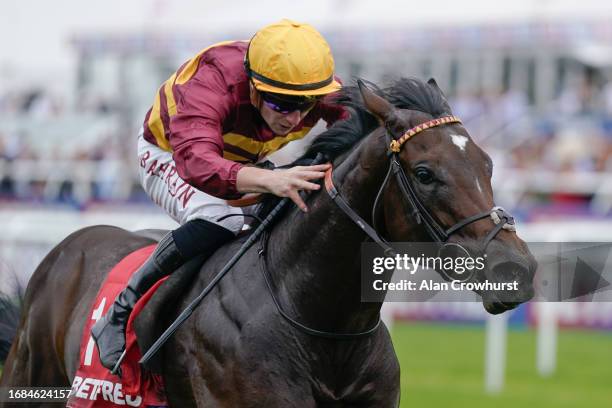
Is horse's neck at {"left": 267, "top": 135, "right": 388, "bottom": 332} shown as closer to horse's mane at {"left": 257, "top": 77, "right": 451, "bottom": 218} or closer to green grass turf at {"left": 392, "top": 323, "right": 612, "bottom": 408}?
horse's mane at {"left": 257, "top": 77, "right": 451, "bottom": 218}

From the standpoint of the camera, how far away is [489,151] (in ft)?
48.1

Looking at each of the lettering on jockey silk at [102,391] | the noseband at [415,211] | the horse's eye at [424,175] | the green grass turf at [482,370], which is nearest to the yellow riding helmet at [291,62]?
the noseband at [415,211]

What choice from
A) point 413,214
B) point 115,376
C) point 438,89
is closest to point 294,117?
point 438,89

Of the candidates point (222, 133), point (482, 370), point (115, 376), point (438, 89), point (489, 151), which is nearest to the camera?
point (438, 89)

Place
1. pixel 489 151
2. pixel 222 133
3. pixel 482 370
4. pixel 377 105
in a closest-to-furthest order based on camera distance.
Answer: pixel 377 105, pixel 222 133, pixel 482 370, pixel 489 151

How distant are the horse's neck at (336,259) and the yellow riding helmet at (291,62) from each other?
1.00ft

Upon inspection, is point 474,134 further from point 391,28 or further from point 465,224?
point 465,224

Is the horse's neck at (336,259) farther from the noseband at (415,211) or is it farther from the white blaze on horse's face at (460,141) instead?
the white blaze on horse's face at (460,141)

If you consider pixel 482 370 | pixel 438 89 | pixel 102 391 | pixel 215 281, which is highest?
pixel 438 89

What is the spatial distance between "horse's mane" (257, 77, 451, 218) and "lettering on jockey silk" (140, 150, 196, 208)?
1.22 feet

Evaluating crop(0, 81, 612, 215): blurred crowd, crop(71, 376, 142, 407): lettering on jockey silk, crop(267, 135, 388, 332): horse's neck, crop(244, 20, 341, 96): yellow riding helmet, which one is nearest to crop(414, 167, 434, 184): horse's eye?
crop(267, 135, 388, 332): horse's neck

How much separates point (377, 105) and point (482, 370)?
21.9ft

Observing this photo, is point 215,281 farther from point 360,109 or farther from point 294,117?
point 360,109

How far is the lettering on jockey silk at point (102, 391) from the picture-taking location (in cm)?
454
